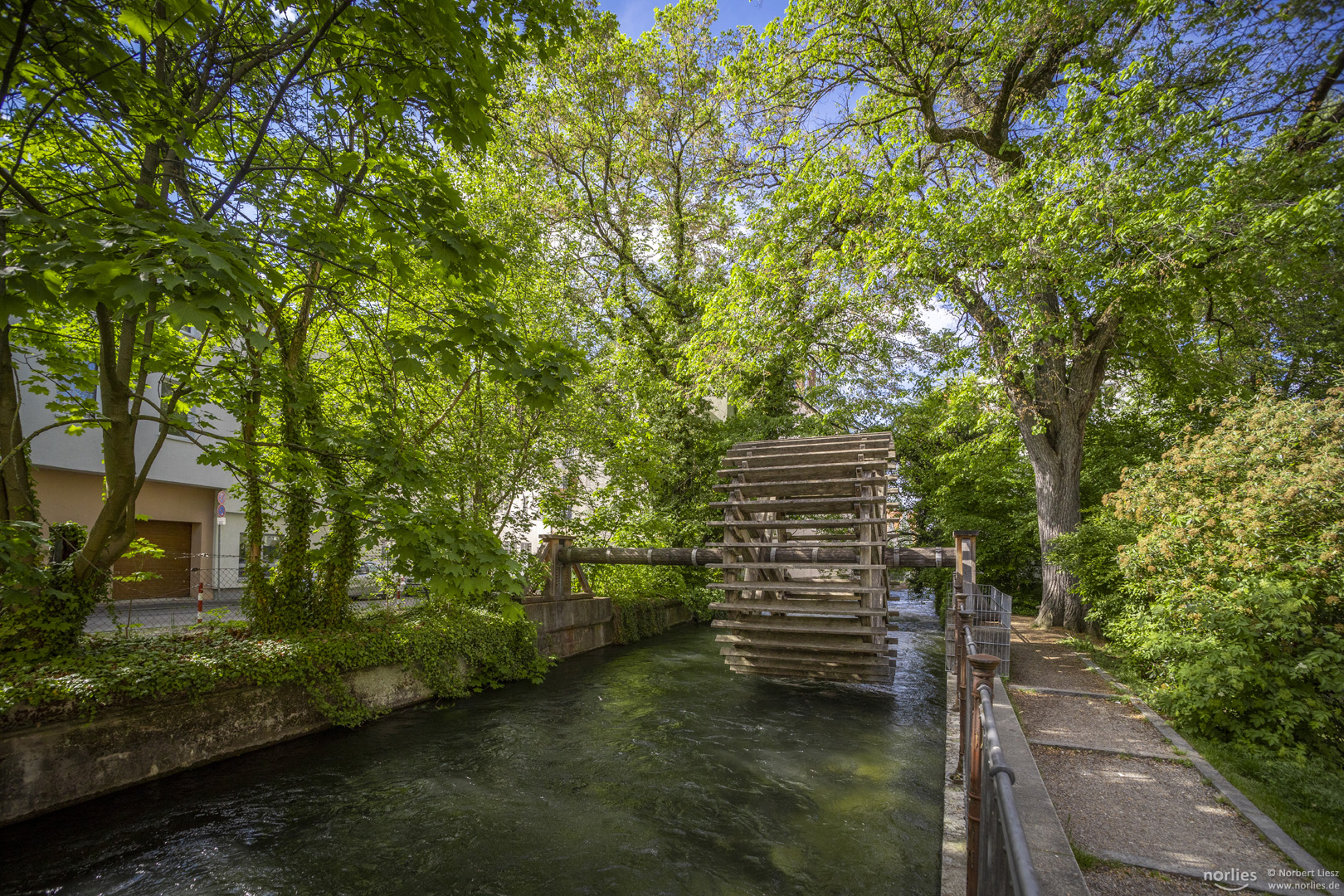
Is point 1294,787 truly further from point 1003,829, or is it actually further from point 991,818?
point 1003,829

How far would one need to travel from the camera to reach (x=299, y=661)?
6406mm

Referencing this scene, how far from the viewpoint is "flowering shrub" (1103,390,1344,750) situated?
4656 millimetres

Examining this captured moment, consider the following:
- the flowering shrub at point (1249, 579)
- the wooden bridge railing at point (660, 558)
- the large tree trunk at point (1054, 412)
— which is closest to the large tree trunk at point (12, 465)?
the wooden bridge railing at point (660, 558)

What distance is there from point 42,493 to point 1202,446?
21.9 meters

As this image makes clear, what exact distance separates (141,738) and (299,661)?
4.63ft

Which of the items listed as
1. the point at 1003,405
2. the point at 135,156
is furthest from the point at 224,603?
the point at 1003,405

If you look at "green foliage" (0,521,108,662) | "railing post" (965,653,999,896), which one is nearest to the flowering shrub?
"railing post" (965,653,999,896)

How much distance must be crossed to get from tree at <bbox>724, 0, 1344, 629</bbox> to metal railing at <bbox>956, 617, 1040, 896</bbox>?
12.0ft

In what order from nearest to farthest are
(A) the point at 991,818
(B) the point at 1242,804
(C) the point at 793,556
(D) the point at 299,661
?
1. (A) the point at 991,818
2. (B) the point at 1242,804
3. (D) the point at 299,661
4. (C) the point at 793,556

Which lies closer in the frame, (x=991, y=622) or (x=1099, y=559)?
(x=991, y=622)

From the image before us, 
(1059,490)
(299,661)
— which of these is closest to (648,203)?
(1059,490)

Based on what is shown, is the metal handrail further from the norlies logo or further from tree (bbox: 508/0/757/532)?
tree (bbox: 508/0/757/532)

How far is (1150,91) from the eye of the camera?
6.76 meters

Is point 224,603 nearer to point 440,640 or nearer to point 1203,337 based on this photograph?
point 440,640
